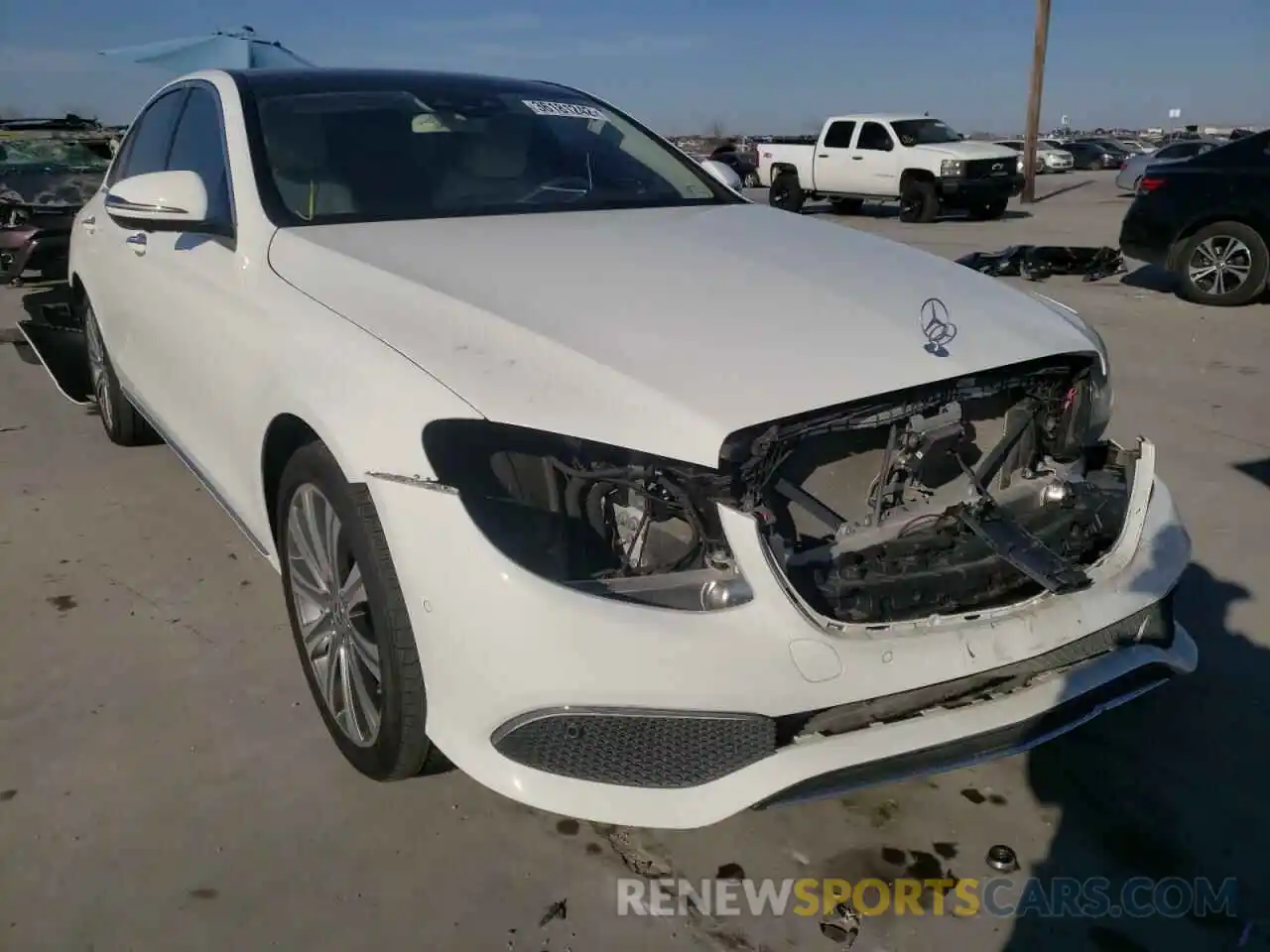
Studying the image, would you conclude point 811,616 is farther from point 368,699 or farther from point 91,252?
point 91,252

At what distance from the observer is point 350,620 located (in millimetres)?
2164

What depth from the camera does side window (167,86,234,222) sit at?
2.85 metres

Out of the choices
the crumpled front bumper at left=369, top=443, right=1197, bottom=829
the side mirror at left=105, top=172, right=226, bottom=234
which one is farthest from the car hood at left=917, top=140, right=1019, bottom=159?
the crumpled front bumper at left=369, top=443, right=1197, bottom=829

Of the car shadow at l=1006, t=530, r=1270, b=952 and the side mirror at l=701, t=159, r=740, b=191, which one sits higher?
the side mirror at l=701, t=159, r=740, b=191

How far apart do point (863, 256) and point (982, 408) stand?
608mm

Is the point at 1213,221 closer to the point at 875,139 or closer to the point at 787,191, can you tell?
the point at 875,139

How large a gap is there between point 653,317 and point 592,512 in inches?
17.6

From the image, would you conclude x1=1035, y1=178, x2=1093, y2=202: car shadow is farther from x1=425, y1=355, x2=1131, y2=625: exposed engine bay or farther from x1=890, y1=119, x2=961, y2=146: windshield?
x1=425, y1=355, x2=1131, y2=625: exposed engine bay

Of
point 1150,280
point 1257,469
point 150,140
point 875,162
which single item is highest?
point 875,162

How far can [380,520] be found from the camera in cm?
191

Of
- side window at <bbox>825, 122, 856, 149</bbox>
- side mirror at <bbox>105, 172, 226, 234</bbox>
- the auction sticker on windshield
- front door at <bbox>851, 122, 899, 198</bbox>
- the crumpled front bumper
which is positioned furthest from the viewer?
side window at <bbox>825, 122, 856, 149</bbox>

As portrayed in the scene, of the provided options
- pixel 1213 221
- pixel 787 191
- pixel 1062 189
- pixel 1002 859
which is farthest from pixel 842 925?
pixel 1062 189

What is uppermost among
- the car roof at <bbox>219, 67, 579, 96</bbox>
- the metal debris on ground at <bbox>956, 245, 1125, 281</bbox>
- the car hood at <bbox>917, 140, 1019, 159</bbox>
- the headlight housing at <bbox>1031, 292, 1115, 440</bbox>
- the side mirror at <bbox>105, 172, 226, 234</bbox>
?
the car hood at <bbox>917, 140, 1019, 159</bbox>

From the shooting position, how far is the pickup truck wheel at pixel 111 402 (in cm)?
438
